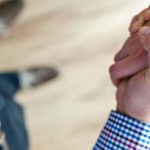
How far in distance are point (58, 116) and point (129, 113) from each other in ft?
2.64

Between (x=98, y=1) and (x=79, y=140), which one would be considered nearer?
(x=79, y=140)

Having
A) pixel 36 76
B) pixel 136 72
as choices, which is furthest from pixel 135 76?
pixel 36 76

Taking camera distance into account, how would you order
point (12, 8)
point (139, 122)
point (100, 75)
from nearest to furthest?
point (139, 122) → point (100, 75) → point (12, 8)

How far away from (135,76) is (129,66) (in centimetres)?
2

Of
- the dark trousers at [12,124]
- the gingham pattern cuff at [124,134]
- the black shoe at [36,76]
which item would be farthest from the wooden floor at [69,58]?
the gingham pattern cuff at [124,134]

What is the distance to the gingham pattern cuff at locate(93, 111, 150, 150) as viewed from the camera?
606 mm

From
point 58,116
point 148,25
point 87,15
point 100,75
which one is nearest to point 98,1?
point 87,15

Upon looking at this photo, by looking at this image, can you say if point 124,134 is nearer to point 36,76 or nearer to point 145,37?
point 145,37

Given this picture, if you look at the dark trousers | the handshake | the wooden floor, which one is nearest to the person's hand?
the handshake

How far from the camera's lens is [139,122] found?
24.1 inches

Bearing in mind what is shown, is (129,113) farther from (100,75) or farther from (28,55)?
(28,55)

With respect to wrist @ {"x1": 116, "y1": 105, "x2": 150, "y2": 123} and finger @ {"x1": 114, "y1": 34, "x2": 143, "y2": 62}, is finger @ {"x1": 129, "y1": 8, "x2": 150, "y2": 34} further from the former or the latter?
wrist @ {"x1": 116, "y1": 105, "x2": 150, "y2": 123}

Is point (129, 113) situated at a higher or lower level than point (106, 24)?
lower

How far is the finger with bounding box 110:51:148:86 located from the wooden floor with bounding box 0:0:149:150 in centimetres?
61
